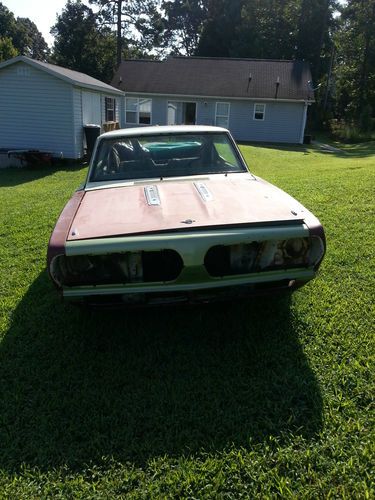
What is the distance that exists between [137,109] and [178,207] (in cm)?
2420

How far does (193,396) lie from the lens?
8.59 feet

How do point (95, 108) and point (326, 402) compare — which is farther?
point (95, 108)

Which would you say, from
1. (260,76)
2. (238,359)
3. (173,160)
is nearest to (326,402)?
(238,359)

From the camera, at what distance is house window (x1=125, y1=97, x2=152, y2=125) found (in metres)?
25.6

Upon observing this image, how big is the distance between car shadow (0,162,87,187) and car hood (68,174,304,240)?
8921 mm

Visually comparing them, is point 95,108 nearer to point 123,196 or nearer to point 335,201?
point 335,201

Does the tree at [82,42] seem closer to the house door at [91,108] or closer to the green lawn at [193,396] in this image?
the house door at [91,108]

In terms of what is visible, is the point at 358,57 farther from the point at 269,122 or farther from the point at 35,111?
the point at 35,111

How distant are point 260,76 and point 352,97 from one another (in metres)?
9.08

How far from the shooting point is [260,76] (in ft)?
86.7

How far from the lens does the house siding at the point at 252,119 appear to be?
24562 mm

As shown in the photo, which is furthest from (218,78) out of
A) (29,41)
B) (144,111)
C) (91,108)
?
(29,41)

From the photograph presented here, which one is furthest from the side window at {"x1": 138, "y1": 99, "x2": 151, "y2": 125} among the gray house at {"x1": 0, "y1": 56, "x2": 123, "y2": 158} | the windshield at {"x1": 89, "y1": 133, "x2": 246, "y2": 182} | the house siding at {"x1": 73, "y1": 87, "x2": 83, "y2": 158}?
the windshield at {"x1": 89, "y1": 133, "x2": 246, "y2": 182}

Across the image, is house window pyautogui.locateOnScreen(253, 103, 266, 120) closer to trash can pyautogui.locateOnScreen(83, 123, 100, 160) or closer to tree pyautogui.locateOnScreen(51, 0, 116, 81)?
trash can pyautogui.locateOnScreen(83, 123, 100, 160)
